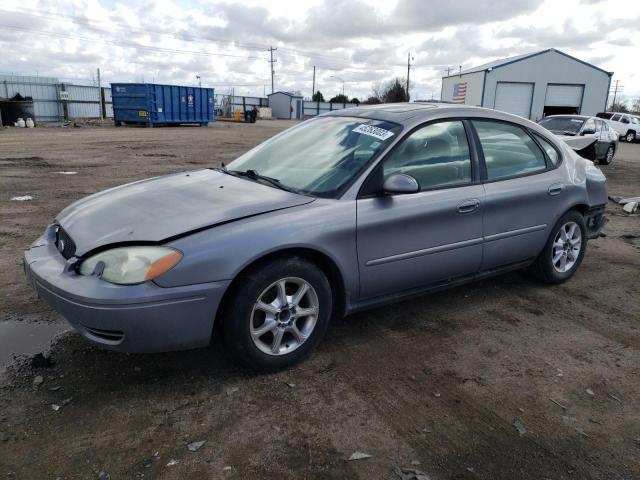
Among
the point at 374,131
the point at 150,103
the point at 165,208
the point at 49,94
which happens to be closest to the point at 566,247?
the point at 374,131

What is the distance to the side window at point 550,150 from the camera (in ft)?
14.7

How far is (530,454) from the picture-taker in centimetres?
250

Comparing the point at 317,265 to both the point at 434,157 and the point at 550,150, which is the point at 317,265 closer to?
the point at 434,157

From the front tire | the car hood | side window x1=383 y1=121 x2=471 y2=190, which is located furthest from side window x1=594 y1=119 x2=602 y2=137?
the front tire

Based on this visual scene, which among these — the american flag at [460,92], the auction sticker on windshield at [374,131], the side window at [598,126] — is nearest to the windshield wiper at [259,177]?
the auction sticker on windshield at [374,131]

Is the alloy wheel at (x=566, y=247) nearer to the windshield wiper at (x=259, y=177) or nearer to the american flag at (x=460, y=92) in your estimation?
the windshield wiper at (x=259, y=177)

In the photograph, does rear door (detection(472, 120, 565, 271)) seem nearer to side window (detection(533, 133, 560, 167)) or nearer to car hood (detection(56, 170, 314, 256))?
side window (detection(533, 133, 560, 167))

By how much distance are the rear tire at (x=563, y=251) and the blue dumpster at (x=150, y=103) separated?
29.0 metres

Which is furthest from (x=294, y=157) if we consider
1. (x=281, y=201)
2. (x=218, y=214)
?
(x=218, y=214)

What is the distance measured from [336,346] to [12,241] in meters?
4.10

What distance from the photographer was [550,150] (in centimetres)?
452

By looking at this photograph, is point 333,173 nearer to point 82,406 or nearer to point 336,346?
point 336,346

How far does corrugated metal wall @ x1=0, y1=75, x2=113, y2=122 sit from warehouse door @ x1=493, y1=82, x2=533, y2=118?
29.7 meters

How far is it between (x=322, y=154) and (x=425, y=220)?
863mm
